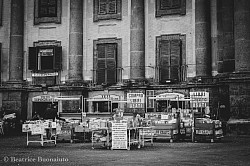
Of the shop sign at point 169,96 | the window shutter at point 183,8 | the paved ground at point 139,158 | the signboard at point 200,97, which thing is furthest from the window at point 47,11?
the paved ground at point 139,158

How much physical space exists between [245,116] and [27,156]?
12680mm

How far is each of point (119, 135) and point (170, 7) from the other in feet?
40.9

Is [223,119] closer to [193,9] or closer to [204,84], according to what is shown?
[204,84]

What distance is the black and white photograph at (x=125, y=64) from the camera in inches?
898

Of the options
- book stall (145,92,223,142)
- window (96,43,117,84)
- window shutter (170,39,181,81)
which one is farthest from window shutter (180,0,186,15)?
book stall (145,92,223,142)

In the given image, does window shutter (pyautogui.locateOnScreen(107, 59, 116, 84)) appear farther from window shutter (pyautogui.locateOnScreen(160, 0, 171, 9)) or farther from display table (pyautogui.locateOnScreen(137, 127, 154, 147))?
display table (pyautogui.locateOnScreen(137, 127, 154, 147))

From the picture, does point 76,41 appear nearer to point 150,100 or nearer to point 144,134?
point 150,100

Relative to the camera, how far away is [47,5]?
28.8 metres

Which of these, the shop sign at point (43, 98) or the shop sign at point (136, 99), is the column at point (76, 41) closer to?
the shop sign at point (43, 98)

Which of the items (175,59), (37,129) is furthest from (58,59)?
(37,129)

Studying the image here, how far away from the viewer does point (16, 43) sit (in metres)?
28.5

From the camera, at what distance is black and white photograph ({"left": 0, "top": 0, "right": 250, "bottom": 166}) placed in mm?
22812

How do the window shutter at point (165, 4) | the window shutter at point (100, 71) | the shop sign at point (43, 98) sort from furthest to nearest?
the shop sign at point (43, 98)
the window shutter at point (100, 71)
the window shutter at point (165, 4)

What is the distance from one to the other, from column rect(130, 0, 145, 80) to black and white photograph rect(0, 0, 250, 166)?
57 millimetres
